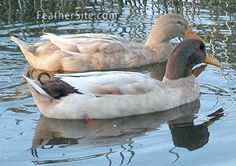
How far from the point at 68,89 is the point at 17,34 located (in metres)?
3.54

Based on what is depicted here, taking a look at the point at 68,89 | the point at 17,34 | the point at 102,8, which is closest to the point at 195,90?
the point at 68,89

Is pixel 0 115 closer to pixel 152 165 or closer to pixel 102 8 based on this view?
pixel 152 165

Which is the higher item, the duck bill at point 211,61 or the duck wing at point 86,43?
the duck wing at point 86,43

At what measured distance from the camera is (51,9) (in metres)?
13.0

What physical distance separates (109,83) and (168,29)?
2.83m

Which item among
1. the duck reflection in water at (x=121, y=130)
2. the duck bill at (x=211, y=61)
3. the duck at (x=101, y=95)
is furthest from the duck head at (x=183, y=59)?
the duck bill at (x=211, y=61)

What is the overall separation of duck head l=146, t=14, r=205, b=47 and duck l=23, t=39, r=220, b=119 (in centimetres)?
221

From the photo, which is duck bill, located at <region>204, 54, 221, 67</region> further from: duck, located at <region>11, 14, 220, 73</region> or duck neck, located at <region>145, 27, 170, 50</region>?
duck neck, located at <region>145, 27, 170, 50</region>

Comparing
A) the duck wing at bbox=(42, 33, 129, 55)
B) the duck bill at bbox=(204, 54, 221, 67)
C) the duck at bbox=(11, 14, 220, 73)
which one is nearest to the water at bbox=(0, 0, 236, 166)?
the duck bill at bbox=(204, 54, 221, 67)

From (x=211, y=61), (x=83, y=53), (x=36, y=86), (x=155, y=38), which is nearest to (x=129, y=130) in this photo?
(x=36, y=86)

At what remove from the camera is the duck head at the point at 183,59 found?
29.1ft

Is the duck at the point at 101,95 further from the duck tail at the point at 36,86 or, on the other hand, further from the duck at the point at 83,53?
the duck at the point at 83,53

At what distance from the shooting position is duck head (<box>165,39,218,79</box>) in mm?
8867

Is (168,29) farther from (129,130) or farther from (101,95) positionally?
(129,130)
